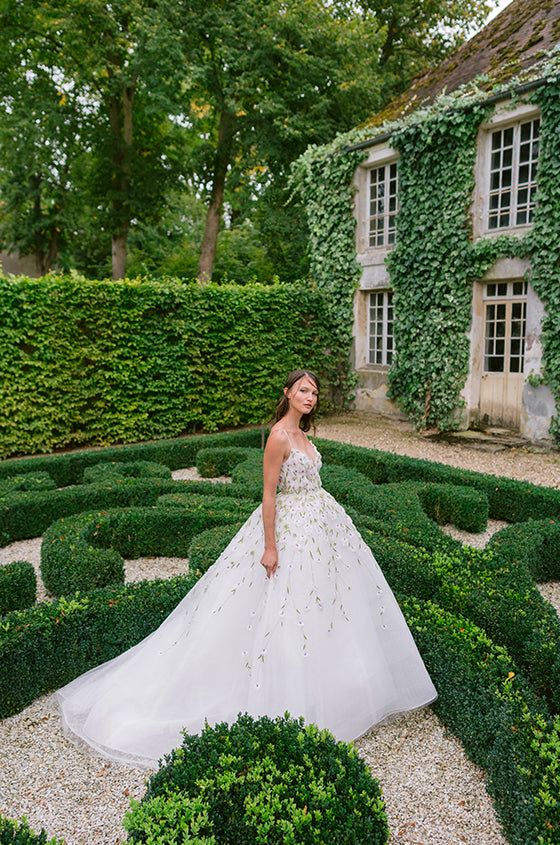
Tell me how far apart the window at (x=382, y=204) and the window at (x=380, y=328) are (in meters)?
1.38

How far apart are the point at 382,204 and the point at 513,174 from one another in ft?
12.1

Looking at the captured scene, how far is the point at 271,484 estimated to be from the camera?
3.40m

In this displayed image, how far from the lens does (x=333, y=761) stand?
2.72 metres

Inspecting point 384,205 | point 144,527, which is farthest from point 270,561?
point 384,205

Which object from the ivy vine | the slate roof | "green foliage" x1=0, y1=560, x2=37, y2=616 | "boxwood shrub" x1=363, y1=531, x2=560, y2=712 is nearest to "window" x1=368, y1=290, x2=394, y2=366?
the ivy vine

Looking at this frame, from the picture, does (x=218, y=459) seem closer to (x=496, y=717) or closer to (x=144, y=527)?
(x=144, y=527)

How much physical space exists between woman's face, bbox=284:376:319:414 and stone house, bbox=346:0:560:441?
30.1 ft

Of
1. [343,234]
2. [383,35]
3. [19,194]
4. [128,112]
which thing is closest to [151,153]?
[128,112]

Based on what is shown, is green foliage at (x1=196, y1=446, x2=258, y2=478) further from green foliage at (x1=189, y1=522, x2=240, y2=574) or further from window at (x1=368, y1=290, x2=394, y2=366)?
window at (x1=368, y1=290, x2=394, y2=366)

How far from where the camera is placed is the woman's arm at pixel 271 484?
3.38m

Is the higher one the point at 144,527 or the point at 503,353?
the point at 503,353

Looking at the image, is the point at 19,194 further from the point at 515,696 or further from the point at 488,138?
the point at 515,696

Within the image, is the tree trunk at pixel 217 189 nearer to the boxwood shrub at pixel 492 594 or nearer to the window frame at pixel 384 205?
the window frame at pixel 384 205

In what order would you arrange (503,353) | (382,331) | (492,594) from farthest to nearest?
(382,331) → (503,353) → (492,594)
